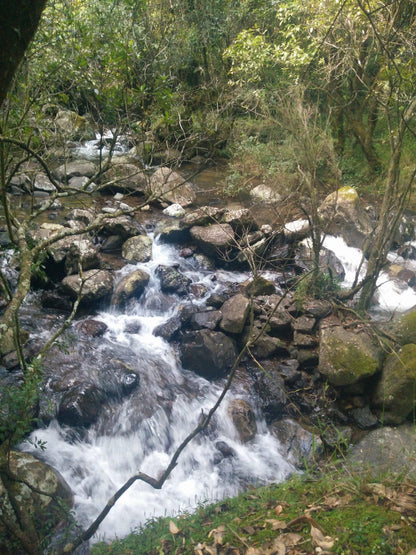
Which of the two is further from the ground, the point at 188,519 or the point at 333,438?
the point at 188,519

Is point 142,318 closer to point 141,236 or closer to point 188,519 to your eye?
point 141,236

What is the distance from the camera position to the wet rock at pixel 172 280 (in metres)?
7.90

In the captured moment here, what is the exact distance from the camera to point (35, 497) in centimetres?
360

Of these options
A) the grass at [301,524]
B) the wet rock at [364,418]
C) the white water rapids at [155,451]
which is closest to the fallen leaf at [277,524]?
the grass at [301,524]

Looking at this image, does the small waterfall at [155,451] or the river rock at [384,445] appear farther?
the small waterfall at [155,451]

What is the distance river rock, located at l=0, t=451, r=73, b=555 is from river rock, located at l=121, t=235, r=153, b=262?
4902 mm

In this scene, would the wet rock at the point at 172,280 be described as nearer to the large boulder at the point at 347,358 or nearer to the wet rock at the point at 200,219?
the wet rock at the point at 200,219

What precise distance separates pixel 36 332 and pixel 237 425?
3413mm

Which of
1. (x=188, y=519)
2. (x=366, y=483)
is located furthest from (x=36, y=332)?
(x=366, y=483)

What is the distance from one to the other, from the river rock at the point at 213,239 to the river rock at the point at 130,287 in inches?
66.1

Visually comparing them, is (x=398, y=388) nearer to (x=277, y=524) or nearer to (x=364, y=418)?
(x=364, y=418)

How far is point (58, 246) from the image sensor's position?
25.2ft

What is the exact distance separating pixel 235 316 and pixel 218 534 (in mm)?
4160

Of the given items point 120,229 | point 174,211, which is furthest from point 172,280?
point 174,211
